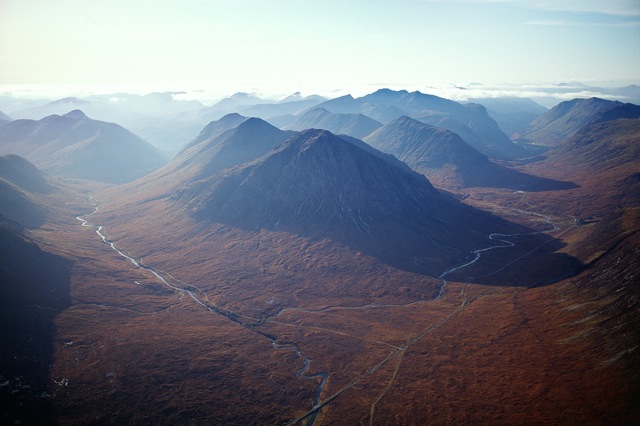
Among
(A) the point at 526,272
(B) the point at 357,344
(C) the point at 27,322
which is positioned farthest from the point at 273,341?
(A) the point at 526,272

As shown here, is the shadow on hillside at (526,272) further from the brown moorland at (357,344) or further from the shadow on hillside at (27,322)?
the shadow on hillside at (27,322)

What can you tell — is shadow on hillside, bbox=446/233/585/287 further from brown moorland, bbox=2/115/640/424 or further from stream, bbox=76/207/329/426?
stream, bbox=76/207/329/426

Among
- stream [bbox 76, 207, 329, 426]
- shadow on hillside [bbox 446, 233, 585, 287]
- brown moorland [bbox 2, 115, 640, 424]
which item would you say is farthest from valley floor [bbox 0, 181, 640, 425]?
shadow on hillside [bbox 446, 233, 585, 287]

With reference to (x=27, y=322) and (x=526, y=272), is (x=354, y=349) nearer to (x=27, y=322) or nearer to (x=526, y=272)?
(x=526, y=272)

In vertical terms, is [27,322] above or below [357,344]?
above

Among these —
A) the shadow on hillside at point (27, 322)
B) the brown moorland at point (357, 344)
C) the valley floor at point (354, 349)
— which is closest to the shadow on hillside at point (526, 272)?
the brown moorland at point (357, 344)

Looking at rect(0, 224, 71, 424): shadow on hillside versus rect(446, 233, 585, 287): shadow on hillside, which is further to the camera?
rect(446, 233, 585, 287): shadow on hillside

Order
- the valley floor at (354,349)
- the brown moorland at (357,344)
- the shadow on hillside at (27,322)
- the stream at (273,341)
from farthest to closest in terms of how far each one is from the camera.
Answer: the stream at (273,341) → the brown moorland at (357,344) → the valley floor at (354,349) → the shadow on hillside at (27,322)

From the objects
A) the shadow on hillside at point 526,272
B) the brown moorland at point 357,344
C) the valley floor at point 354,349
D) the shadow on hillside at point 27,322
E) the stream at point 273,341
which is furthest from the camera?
the shadow on hillside at point 526,272

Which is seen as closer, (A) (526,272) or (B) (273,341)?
(B) (273,341)
